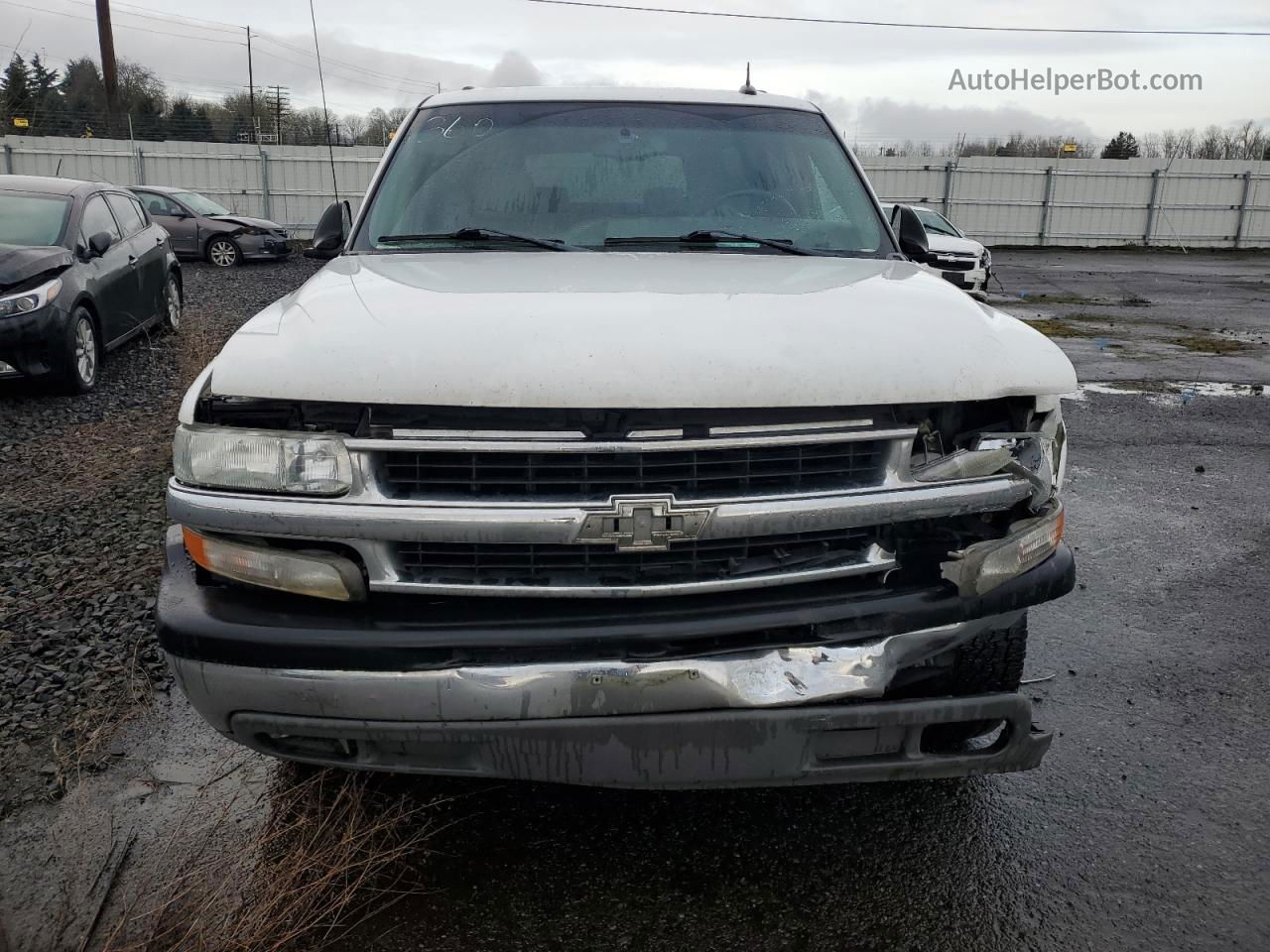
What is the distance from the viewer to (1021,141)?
4062cm

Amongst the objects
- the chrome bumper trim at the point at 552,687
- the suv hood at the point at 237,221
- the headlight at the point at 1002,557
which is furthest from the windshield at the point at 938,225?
the chrome bumper trim at the point at 552,687

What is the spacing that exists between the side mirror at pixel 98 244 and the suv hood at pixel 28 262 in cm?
31

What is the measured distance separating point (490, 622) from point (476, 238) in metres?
1.66

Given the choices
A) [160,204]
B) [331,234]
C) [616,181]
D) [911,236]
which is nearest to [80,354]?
[331,234]

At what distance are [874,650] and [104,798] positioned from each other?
2.09 m

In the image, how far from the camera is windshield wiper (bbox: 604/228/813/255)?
3305 millimetres

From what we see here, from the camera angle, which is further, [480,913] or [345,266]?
[345,266]

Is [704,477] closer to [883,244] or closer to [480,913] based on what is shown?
[480,913]

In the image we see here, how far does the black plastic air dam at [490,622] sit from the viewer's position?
209 centimetres

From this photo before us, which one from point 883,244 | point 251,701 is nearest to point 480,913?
point 251,701

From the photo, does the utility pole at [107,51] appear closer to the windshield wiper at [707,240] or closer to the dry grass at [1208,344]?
the dry grass at [1208,344]

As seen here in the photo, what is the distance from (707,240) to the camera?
11.0 ft

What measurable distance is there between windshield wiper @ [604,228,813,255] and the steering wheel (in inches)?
5.7

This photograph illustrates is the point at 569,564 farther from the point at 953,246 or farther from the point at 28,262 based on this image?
the point at 953,246
